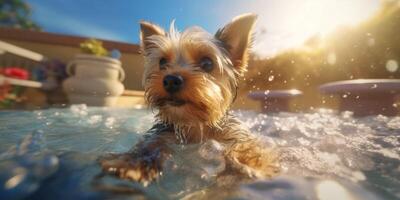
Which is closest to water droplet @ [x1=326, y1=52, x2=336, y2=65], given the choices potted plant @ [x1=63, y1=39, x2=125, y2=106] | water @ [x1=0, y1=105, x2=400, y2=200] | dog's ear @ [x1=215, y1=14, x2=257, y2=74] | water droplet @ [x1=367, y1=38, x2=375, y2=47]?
water droplet @ [x1=367, y1=38, x2=375, y2=47]

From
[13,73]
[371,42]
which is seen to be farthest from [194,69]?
[371,42]

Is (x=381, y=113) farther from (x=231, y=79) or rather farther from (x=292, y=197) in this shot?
(x=292, y=197)

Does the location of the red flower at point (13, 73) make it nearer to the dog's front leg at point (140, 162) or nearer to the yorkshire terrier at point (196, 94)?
the yorkshire terrier at point (196, 94)

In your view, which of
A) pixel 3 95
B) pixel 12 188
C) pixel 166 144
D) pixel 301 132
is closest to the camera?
pixel 12 188

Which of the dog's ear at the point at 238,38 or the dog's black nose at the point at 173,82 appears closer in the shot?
the dog's black nose at the point at 173,82

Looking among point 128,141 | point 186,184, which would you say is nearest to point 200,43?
point 128,141

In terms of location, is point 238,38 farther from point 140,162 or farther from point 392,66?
point 392,66

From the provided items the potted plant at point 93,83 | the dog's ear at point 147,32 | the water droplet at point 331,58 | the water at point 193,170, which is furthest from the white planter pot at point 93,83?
the water droplet at point 331,58
